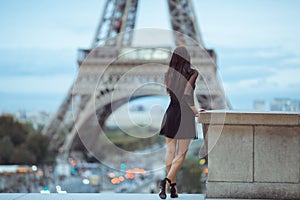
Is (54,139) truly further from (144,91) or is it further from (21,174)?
(144,91)

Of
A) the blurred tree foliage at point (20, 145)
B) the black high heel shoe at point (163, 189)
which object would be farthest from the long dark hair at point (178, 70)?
the blurred tree foliage at point (20, 145)

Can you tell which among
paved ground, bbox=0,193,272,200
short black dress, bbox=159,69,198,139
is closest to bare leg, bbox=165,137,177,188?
short black dress, bbox=159,69,198,139

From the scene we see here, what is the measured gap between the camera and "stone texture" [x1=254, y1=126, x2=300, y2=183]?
6.67 m

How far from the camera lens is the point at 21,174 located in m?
34.9

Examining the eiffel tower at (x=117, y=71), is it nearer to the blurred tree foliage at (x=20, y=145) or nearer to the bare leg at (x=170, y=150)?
the blurred tree foliage at (x=20, y=145)

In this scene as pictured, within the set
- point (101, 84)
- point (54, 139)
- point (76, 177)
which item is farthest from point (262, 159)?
point (76, 177)

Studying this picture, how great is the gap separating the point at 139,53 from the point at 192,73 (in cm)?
2601

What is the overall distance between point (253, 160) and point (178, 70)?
1.35 m

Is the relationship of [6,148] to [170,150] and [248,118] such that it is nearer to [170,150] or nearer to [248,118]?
[170,150]

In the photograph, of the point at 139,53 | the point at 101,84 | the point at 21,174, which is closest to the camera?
the point at 101,84

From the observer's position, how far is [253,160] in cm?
669

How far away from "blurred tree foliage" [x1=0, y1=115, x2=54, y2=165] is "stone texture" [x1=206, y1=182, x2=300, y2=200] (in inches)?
1186

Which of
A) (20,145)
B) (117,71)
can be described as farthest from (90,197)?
(20,145)

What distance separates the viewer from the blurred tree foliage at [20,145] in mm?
37406
